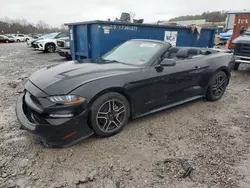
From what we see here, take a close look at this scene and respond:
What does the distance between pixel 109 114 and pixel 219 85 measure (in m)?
2.84

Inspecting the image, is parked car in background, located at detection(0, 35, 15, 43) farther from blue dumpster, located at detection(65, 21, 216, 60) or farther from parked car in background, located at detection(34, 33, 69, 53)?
blue dumpster, located at detection(65, 21, 216, 60)

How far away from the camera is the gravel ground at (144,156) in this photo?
86.0 inches

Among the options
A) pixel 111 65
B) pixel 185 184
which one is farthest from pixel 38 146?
pixel 185 184

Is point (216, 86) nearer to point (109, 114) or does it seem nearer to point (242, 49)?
point (109, 114)

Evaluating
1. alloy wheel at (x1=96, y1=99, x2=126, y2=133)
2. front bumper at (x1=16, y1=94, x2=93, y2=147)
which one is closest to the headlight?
front bumper at (x1=16, y1=94, x2=93, y2=147)

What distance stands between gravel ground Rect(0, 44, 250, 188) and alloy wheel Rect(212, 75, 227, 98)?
84 cm

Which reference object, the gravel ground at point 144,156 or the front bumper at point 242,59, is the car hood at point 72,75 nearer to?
the gravel ground at point 144,156

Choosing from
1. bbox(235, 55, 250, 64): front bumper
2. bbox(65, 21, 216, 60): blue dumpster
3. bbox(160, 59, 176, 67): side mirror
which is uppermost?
bbox(65, 21, 216, 60): blue dumpster

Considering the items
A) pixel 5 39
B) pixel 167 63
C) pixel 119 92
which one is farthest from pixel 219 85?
pixel 5 39

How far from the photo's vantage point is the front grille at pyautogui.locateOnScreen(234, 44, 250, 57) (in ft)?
22.8

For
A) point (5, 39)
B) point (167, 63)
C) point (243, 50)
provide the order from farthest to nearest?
point (5, 39) < point (243, 50) < point (167, 63)

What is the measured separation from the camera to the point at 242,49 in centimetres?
708

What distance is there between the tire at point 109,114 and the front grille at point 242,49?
19.5ft

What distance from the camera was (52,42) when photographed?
13.9m
